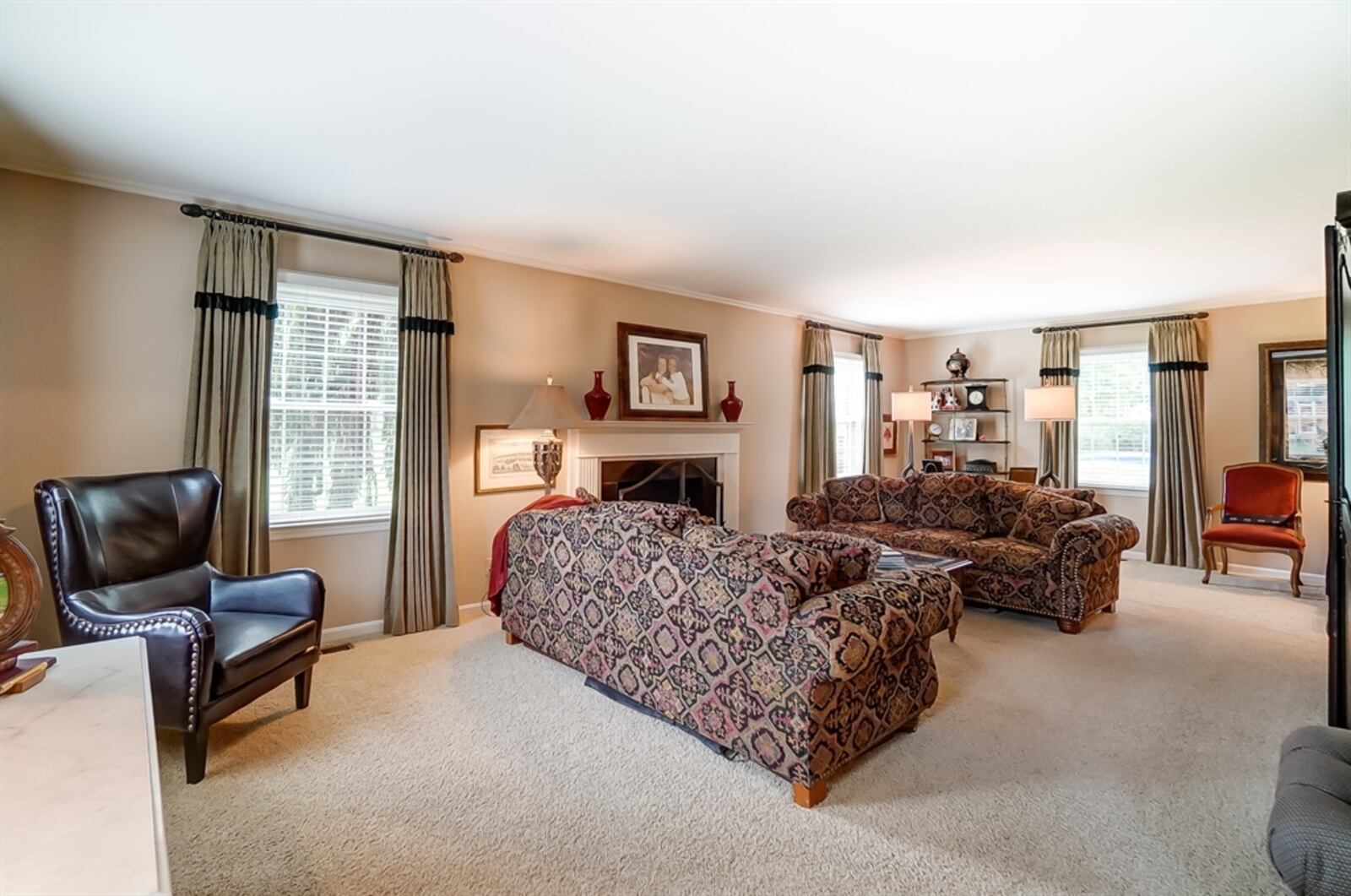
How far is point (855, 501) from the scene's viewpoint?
5562mm

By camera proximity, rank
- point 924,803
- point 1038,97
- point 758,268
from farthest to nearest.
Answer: point 758,268 → point 1038,97 → point 924,803

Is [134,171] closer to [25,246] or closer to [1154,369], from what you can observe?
[25,246]

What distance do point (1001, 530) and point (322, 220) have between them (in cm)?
525

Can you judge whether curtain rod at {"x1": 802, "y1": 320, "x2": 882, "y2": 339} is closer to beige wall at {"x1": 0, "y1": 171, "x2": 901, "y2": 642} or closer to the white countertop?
beige wall at {"x1": 0, "y1": 171, "x2": 901, "y2": 642}

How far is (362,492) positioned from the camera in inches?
155

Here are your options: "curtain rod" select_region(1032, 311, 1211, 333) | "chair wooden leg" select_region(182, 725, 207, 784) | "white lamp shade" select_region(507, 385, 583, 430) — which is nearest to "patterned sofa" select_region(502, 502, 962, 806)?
"white lamp shade" select_region(507, 385, 583, 430)

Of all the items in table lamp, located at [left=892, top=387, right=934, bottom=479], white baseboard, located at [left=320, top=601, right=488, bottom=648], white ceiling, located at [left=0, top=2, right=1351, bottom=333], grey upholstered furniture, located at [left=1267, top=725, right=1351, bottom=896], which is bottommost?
white baseboard, located at [left=320, top=601, right=488, bottom=648]

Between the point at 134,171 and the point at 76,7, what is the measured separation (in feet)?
4.72

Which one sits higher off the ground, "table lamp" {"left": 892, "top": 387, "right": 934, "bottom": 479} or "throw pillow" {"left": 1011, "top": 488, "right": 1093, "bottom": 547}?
"table lamp" {"left": 892, "top": 387, "right": 934, "bottom": 479}

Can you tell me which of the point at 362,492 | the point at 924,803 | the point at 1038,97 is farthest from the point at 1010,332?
the point at 362,492

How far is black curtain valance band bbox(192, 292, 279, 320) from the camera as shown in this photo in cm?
327

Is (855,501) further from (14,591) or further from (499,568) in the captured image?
(14,591)

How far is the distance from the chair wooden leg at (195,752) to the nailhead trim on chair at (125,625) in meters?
0.03

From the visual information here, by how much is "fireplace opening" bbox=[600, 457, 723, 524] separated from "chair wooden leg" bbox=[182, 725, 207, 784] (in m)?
2.94
